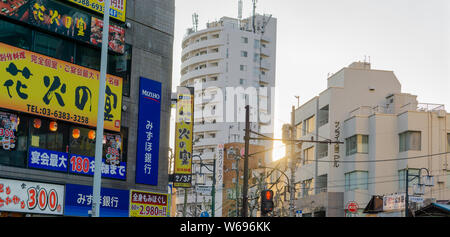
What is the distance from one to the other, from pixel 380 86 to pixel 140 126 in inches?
1732

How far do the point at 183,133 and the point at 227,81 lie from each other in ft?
290

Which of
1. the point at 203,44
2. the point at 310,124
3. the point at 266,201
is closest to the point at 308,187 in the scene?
the point at 310,124

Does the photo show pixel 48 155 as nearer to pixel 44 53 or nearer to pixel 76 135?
pixel 76 135

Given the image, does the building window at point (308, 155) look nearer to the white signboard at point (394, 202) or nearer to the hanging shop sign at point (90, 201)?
the white signboard at point (394, 202)

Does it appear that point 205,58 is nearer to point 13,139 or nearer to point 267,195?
point 267,195

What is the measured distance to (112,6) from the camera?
29359mm

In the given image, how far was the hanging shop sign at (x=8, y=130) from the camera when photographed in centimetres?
2412

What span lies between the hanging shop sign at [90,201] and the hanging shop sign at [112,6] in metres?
7.58

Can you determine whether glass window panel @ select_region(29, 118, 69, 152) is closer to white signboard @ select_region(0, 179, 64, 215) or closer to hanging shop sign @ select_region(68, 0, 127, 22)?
white signboard @ select_region(0, 179, 64, 215)

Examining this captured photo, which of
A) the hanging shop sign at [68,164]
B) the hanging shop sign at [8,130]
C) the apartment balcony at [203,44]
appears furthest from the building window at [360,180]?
the apartment balcony at [203,44]

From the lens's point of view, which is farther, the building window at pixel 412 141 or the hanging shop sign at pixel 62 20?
the building window at pixel 412 141

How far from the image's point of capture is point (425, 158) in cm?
6028

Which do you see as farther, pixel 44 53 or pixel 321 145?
pixel 321 145
